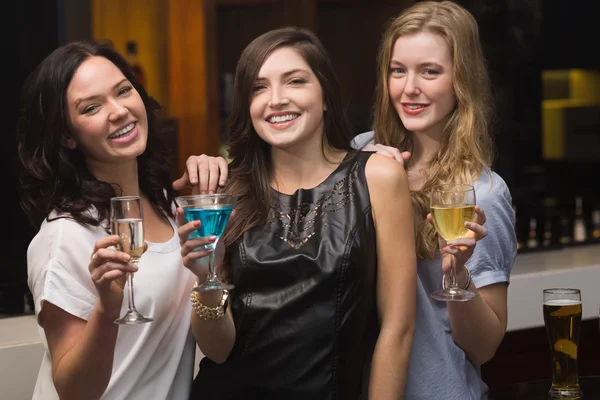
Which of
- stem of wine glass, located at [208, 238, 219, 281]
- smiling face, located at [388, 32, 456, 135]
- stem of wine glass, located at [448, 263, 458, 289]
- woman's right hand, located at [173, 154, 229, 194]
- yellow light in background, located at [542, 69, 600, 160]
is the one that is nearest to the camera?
stem of wine glass, located at [208, 238, 219, 281]

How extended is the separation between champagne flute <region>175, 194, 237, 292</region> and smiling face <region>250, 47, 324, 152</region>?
0.32 meters

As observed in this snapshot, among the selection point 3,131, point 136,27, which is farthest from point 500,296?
point 136,27

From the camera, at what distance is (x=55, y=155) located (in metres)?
2.45

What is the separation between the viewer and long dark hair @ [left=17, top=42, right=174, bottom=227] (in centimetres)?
243

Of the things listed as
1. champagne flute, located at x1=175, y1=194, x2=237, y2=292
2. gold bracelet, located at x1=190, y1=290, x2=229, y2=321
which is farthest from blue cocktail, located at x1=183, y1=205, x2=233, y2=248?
gold bracelet, located at x1=190, y1=290, x2=229, y2=321

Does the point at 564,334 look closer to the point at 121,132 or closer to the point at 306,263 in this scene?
the point at 306,263

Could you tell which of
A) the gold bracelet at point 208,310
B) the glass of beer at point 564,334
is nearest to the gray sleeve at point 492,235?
the glass of beer at point 564,334

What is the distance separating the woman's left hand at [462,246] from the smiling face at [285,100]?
0.40 meters

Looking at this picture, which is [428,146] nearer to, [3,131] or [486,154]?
[486,154]

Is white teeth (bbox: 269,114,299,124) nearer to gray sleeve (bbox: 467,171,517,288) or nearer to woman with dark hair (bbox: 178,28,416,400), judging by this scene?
woman with dark hair (bbox: 178,28,416,400)

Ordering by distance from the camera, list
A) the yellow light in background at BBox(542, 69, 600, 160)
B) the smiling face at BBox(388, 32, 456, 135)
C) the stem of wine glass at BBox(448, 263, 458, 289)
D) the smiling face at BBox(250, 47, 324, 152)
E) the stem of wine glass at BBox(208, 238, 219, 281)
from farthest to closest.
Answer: the yellow light in background at BBox(542, 69, 600, 160)
the smiling face at BBox(388, 32, 456, 135)
the smiling face at BBox(250, 47, 324, 152)
the stem of wine glass at BBox(448, 263, 458, 289)
the stem of wine glass at BBox(208, 238, 219, 281)

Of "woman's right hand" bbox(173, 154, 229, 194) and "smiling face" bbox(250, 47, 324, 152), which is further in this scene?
"woman's right hand" bbox(173, 154, 229, 194)

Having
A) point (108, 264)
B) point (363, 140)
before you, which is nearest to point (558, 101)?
point (363, 140)

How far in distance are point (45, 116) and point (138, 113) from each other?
0.23m
